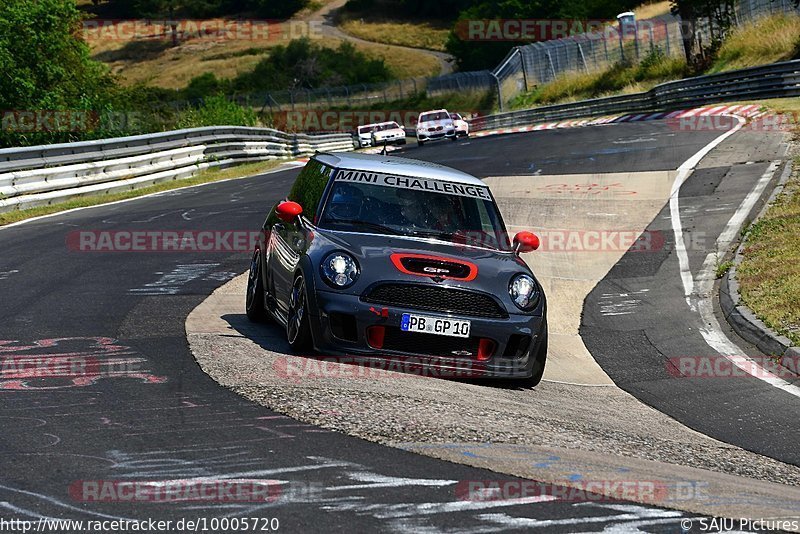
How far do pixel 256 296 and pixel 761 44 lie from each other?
1411 inches

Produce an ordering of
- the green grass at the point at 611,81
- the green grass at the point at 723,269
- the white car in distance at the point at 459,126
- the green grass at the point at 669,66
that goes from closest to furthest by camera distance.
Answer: the green grass at the point at 723,269 < the green grass at the point at 669,66 < the white car in distance at the point at 459,126 < the green grass at the point at 611,81

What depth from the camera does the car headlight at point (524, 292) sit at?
29.3 ft

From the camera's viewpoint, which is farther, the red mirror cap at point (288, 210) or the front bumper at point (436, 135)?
the front bumper at point (436, 135)

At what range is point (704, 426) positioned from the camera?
8.32 metres

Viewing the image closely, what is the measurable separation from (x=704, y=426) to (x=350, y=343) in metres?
2.59

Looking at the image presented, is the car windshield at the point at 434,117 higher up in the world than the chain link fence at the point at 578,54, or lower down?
lower down

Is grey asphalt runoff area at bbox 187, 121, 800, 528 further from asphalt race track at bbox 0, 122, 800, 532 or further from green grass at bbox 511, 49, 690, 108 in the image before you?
green grass at bbox 511, 49, 690, 108

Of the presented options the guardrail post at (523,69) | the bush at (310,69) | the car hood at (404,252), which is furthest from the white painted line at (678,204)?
the bush at (310,69)

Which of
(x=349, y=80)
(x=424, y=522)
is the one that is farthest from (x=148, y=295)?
(x=349, y=80)

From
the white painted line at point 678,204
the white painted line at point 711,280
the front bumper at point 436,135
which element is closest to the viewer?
the white painted line at point 711,280

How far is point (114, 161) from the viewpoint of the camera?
25.0 meters

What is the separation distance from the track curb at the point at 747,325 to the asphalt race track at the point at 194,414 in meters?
0.45

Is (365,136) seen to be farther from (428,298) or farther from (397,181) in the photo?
(428,298)

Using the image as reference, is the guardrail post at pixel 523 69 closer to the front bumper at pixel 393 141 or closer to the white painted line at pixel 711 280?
the front bumper at pixel 393 141
